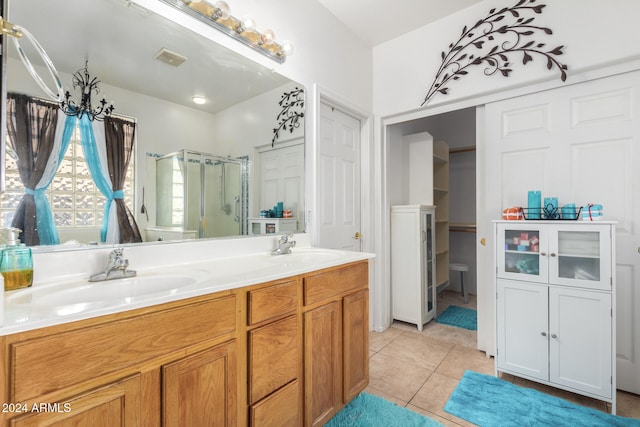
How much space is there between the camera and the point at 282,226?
201 centimetres

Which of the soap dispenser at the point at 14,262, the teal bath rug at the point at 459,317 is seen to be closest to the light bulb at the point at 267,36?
the soap dispenser at the point at 14,262

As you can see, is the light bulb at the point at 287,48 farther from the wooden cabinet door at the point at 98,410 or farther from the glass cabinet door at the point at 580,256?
the glass cabinet door at the point at 580,256

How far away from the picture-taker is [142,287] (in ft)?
3.83

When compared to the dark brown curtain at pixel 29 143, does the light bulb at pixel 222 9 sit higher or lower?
higher

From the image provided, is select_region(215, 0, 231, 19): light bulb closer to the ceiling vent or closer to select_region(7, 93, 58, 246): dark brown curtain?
the ceiling vent

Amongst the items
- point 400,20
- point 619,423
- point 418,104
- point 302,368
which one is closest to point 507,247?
point 619,423

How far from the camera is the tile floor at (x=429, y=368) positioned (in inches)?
69.4

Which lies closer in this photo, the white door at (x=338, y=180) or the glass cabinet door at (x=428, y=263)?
the white door at (x=338, y=180)

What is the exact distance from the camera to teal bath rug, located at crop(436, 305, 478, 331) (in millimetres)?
2963

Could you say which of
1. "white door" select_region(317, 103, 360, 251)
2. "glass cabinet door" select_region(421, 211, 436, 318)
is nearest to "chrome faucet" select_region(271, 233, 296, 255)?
"white door" select_region(317, 103, 360, 251)

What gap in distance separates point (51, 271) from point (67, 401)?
0.57 m

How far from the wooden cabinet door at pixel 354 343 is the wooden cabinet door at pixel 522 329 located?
98 cm

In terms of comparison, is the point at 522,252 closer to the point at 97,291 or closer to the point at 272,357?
the point at 272,357

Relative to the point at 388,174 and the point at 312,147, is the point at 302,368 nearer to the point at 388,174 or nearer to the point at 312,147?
the point at 312,147
